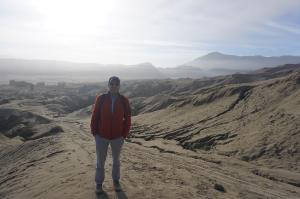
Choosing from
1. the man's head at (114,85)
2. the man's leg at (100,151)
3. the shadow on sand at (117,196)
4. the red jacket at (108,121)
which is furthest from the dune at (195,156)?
the man's head at (114,85)

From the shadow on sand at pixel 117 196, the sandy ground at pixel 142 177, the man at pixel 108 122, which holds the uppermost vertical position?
Answer: the man at pixel 108 122

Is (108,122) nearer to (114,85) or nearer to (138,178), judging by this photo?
(114,85)

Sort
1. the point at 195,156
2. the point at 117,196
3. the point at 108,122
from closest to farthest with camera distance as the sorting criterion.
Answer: the point at 108,122, the point at 117,196, the point at 195,156

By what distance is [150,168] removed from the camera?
1034 cm

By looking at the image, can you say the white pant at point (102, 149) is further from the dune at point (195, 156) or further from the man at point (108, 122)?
the dune at point (195, 156)

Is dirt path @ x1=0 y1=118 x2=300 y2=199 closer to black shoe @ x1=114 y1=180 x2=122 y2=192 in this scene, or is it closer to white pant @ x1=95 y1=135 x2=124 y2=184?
black shoe @ x1=114 y1=180 x2=122 y2=192

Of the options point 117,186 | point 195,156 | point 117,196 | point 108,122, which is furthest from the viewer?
point 195,156

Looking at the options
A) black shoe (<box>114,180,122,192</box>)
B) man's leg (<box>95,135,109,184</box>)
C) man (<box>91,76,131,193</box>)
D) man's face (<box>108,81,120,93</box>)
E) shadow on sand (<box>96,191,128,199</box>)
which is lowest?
shadow on sand (<box>96,191,128,199</box>)

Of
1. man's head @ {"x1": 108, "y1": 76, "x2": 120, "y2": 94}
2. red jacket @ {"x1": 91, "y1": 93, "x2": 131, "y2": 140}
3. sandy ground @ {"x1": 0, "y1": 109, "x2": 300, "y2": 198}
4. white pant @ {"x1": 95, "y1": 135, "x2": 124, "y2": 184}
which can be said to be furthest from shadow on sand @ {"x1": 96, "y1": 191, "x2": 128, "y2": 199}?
man's head @ {"x1": 108, "y1": 76, "x2": 120, "y2": 94}

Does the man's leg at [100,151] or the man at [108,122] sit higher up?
the man at [108,122]

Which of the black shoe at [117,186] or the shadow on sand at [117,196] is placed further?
the black shoe at [117,186]

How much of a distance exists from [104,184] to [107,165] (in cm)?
229

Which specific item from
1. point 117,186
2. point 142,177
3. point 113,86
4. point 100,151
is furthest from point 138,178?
point 113,86

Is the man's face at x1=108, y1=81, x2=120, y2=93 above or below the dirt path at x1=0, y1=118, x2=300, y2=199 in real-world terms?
above
